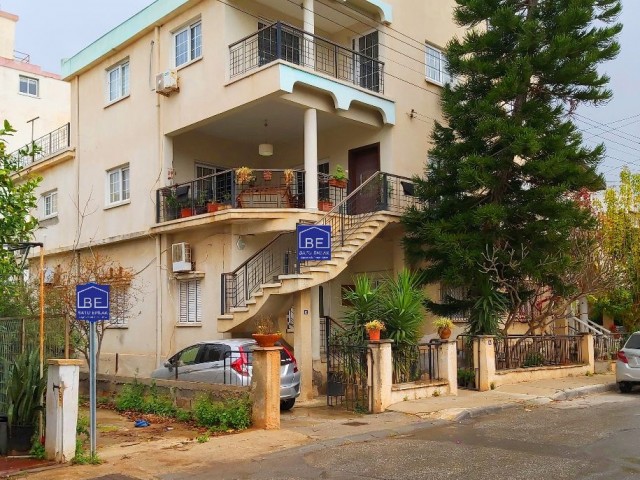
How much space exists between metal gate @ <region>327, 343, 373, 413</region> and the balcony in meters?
4.36

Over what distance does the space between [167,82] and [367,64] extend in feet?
18.5

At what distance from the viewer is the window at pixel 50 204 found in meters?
24.8

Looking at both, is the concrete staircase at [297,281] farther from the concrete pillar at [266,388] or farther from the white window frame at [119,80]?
the white window frame at [119,80]

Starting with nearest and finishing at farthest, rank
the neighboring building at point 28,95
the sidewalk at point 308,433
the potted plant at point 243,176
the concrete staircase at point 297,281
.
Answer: the sidewalk at point 308,433, the concrete staircase at point 297,281, the potted plant at point 243,176, the neighboring building at point 28,95

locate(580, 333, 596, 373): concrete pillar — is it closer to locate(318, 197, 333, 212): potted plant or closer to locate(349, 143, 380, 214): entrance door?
locate(349, 143, 380, 214): entrance door

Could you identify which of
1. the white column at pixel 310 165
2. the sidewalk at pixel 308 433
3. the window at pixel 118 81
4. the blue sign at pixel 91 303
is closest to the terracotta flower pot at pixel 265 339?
the sidewalk at pixel 308 433

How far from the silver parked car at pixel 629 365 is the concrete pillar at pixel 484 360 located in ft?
9.78

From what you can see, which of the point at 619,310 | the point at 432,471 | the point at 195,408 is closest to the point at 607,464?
the point at 432,471

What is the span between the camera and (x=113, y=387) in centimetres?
1612

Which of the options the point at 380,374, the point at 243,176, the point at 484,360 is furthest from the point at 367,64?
the point at 380,374

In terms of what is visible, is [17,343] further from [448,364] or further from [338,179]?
[338,179]

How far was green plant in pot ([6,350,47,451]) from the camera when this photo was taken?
10.0 m

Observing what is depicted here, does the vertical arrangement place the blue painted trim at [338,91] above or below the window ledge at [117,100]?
below

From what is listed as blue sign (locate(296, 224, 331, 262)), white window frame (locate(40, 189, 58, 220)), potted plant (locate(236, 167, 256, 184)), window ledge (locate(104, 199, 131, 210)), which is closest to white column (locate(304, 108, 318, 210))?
potted plant (locate(236, 167, 256, 184))
